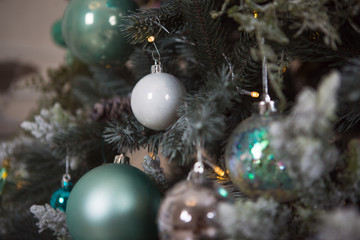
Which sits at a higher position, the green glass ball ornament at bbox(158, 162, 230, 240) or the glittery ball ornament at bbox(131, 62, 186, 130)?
the glittery ball ornament at bbox(131, 62, 186, 130)

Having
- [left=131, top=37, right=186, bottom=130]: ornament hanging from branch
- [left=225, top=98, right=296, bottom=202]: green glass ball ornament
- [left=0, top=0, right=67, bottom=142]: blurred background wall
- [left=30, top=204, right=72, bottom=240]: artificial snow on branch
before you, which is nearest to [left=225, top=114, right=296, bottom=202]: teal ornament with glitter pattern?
[left=225, top=98, right=296, bottom=202]: green glass ball ornament

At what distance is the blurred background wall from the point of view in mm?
1581

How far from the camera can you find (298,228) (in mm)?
380

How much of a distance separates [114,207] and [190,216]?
128mm

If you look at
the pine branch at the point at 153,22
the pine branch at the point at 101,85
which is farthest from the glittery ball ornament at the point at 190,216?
the pine branch at the point at 101,85

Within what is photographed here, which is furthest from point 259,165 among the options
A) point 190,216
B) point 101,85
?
point 101,85

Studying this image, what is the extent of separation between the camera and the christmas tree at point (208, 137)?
33 centimetres

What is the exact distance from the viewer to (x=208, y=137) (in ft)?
1.22

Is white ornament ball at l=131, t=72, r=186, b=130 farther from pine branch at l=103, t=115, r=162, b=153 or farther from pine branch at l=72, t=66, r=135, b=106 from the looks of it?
pine branch at l=72, t=66, r=135, b=106

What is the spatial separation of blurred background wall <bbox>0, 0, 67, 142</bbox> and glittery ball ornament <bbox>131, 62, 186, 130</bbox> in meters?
1.25

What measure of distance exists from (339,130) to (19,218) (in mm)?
601

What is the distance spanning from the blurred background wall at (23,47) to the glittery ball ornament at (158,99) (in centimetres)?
125

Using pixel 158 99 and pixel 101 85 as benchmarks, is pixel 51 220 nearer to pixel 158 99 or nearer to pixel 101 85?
pixel 158 99

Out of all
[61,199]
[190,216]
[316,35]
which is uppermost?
[316,35]
